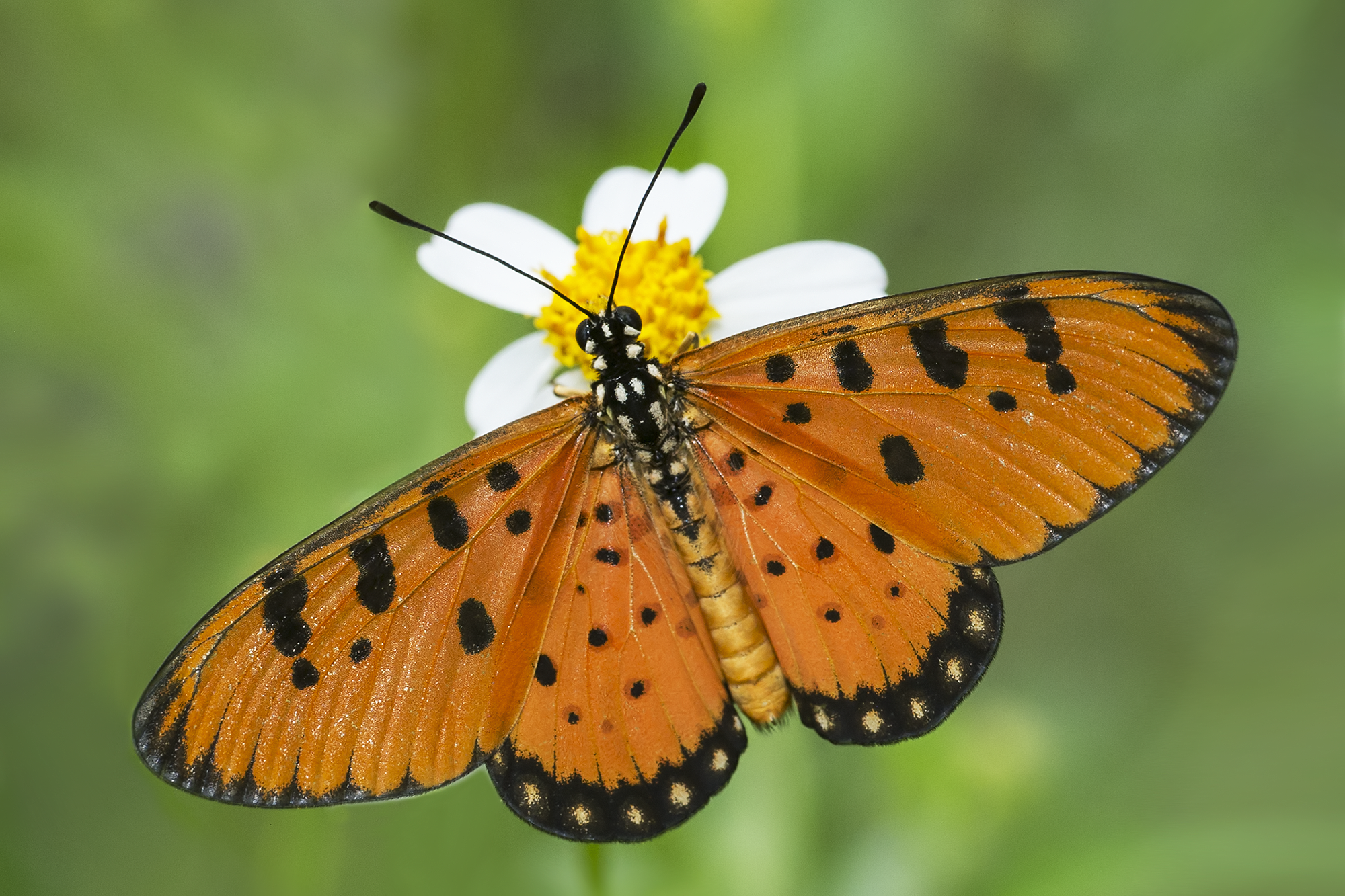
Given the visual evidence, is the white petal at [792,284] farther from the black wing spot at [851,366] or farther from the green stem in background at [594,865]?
the green stem in background at [594,865]

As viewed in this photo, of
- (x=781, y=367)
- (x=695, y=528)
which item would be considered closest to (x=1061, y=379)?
(x=781, y=367)

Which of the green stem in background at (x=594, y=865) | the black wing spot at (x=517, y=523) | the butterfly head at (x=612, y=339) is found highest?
the butterfly head at (x=612, y=339)

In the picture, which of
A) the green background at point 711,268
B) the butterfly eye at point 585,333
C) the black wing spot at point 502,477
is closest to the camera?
the black wing spot at point 502,477

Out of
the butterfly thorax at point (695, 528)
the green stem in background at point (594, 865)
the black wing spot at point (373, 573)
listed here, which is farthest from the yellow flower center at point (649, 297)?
the green stem in background at point (594, 865)

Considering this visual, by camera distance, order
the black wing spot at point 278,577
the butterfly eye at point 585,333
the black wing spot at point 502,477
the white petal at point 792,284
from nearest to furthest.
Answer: the black wing spot at point 278,577 < the black wing spot at point 502,477 < the butterfly eye at point 585,333 < the white petal at point 792,284

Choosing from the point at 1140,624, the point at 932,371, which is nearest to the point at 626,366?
the point at 932,371

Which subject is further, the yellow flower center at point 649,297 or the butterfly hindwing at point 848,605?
the yellow flower center at point 649,297

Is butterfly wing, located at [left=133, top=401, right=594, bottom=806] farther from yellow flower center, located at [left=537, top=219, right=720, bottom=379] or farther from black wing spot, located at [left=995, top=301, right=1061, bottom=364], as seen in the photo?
black wing spot, located at [left=995, top=301, right=1061, bottom=364]
